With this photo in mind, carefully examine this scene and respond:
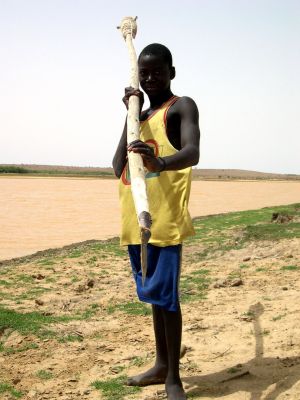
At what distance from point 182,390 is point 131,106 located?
1.65 metres

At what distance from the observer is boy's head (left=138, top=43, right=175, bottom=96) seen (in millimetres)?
2881

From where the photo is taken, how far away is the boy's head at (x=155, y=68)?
9.45ft

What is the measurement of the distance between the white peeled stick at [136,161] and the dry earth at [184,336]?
1.35m

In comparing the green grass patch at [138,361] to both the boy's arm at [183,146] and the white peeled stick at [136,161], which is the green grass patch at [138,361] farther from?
the boy's arm at [183,146]

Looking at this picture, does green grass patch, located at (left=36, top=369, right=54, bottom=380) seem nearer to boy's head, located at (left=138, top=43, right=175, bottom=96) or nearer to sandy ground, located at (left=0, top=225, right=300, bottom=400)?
sandy ground, located at (left=0, top=225, right=300, bottom=400)

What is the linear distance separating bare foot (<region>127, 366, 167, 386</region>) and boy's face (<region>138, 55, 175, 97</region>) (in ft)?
5.71

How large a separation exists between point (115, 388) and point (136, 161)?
172cm

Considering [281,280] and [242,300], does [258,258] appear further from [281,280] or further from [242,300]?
[242,300]

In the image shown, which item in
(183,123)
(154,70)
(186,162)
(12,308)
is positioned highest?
(154,70)

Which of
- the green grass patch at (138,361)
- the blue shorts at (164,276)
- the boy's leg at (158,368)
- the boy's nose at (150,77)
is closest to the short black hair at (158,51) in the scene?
the boy's nose at (150,77)

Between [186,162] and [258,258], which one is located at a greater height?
[186,162]

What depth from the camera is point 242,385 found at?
3.25m

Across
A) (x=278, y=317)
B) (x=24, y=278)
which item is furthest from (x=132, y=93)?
(x=24, y=278)

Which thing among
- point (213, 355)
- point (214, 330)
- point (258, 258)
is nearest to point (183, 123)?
point (213, 355)
